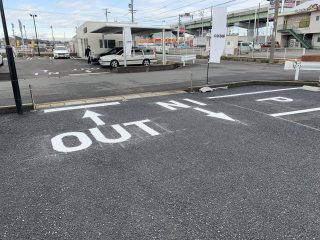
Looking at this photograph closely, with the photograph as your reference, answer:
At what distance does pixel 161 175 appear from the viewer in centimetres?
401

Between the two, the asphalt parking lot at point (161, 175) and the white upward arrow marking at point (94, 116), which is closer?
the asphalt parking lot at point (161, 175)

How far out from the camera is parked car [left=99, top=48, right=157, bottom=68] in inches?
842

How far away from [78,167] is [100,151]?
68 centimetres

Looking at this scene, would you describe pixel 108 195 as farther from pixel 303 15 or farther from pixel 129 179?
pixel 303 15

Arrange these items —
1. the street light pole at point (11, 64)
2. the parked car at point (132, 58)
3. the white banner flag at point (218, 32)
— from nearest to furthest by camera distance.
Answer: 1. the street light pole at point (11, 64)
2. the white banner flag at point (218, 32)
3. the parked car at point (132, 58)

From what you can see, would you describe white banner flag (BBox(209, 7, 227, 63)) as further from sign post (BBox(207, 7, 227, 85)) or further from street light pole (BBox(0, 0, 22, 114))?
street light pole (BBox(0, 0, 22, 114))

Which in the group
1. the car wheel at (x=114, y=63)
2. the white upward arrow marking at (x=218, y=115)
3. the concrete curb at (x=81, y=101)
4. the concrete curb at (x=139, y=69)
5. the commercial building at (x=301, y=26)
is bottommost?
the white upward arrow marking at (x=218, y=115)

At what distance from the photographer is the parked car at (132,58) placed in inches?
842

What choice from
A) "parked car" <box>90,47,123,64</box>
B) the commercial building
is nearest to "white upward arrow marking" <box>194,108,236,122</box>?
"parked car" <box>90,47,123,64</box>

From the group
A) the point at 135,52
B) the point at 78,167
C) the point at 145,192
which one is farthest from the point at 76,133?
the point at 135,52

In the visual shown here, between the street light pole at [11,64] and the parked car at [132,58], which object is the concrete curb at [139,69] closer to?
the parked car at [132,58]

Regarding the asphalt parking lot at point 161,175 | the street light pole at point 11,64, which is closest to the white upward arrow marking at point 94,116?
the asphalt parking lot at point 161,175

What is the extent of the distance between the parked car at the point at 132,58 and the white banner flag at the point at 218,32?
38.7ft

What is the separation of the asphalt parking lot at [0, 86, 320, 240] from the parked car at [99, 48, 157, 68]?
1463cm
